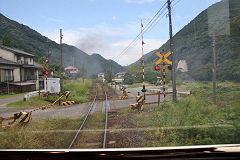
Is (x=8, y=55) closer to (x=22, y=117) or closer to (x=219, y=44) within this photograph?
(x=22, y=117)

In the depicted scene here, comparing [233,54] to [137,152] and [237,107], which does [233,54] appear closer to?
[237,107]

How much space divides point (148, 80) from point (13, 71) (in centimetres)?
496

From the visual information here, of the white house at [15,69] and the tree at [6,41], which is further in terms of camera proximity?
the white house at [15,69]

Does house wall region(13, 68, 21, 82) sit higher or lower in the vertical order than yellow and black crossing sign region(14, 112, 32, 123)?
higher

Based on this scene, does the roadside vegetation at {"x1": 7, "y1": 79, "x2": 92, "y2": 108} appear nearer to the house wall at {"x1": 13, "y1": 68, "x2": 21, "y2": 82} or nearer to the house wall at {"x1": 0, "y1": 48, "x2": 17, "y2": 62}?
the house wall at {"x1": 13, "y1": 68, "x2": 21, "y2": 82}

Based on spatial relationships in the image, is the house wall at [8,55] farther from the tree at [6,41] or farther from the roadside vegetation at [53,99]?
the roadside vegetation at [53,99]

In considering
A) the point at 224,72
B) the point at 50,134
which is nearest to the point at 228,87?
the point at 224,72

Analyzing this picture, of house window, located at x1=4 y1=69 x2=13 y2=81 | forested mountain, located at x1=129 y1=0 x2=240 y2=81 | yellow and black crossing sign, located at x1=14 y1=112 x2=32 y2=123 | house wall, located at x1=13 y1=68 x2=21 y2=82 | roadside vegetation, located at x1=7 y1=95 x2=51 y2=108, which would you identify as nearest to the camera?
forested mountain, located at x1=129 y1=0 x2=240 y2=81

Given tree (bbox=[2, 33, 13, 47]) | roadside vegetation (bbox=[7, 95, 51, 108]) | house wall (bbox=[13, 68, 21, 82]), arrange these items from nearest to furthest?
tree (bbox=[2, 33, 13, 47]) → house wall (bbox=[13, 68, 21, 82]) → roadside vegetation (bbox=[7, 95, 51, 108])

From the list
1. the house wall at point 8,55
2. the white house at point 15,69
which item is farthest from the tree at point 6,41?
the house wall at point 8,55

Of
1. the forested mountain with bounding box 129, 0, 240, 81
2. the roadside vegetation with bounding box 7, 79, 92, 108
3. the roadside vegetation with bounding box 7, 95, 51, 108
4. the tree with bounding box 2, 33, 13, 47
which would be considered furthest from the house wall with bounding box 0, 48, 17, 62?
the forested mountain with bounding box 129, 0, 240, 81

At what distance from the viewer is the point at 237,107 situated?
8.05ft

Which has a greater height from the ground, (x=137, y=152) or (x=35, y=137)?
(x=137, y=152)

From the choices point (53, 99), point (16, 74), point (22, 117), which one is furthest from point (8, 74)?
point (53, 99)
